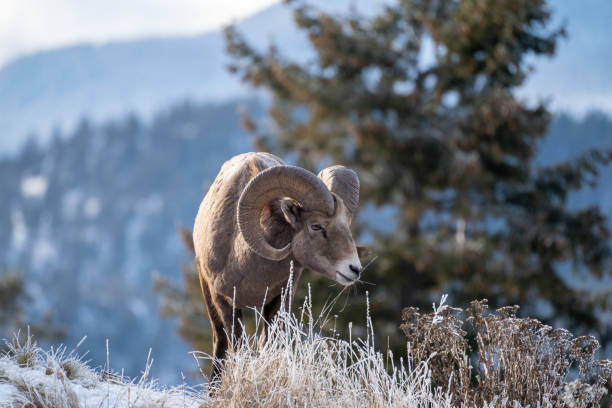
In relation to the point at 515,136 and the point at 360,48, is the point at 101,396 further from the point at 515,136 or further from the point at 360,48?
the point at 360,48

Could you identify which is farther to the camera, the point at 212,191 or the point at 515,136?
the point at 515,136

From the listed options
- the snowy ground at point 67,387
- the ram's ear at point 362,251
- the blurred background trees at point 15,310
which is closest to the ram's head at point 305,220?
the ram's ear at point 362,251

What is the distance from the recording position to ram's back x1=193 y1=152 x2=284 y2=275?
6.04 meters

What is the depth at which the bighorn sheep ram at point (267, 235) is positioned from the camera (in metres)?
5.57

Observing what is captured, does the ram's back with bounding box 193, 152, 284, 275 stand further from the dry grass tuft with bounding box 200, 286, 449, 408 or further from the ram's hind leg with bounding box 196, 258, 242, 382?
the dry grass tuft with bounding box 200, 286, 449, 408

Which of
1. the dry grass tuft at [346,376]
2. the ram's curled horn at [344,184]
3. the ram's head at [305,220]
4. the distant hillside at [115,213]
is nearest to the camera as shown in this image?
the dry grass tuft at [346,376]

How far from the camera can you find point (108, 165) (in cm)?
19112

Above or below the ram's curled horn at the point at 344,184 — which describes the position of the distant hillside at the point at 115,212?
above

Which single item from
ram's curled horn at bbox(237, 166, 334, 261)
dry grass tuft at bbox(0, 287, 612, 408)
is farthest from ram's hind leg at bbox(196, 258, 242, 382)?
ram's curled horn at bbox(237, 166, 334, 261)

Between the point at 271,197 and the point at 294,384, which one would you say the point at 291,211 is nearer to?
the point at 271,197

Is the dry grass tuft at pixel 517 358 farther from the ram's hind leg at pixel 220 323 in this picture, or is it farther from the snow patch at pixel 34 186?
the snow patch at pixel 34 186

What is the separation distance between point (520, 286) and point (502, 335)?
14.3 metres

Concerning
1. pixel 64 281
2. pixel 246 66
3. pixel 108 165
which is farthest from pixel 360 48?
pixel 108 165

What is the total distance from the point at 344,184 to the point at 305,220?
52 cm
